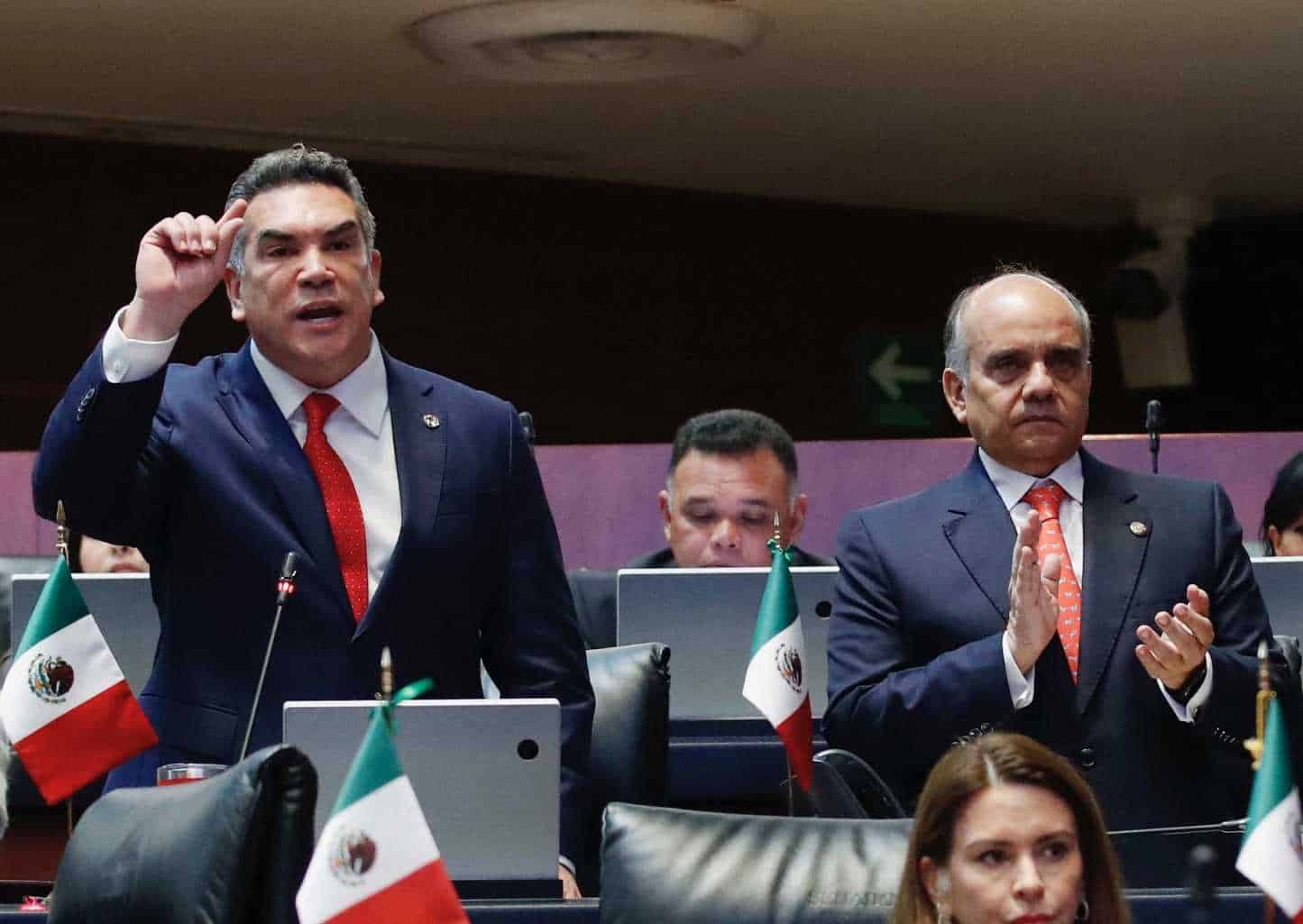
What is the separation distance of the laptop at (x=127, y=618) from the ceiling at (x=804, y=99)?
14.3 ft

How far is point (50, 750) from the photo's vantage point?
2.94 m

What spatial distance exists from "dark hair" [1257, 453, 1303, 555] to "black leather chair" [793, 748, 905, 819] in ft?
6.14

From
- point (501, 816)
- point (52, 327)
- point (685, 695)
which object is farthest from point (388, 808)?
point (52, 327)

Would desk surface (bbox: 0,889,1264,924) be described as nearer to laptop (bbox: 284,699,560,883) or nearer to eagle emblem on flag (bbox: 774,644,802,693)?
laptop (bbox: 284,699,560,883)

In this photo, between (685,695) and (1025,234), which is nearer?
(685,695)

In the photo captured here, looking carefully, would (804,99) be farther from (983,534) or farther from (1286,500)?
(983,534)

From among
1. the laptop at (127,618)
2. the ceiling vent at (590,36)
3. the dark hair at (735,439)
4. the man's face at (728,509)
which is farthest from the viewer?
the ceiling vent at (590,36)

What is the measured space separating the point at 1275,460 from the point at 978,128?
279cm

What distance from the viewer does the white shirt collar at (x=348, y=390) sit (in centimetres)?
310

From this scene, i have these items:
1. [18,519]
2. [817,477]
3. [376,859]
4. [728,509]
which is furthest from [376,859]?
[18,519]

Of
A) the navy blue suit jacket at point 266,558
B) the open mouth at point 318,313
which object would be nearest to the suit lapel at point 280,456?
the navy blue suit jacket at point 266,558

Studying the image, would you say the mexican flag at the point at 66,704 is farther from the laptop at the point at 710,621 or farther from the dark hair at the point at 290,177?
the laptop at the point at 710,621

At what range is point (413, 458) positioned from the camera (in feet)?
10.2

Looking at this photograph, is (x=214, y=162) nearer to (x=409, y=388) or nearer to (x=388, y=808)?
(x=409, y=388)
